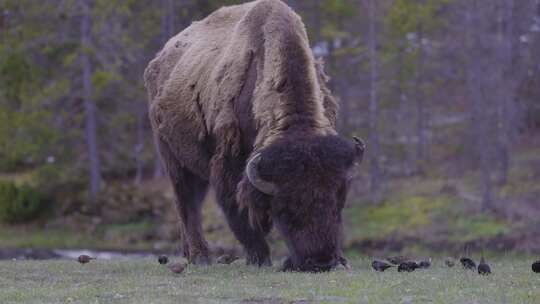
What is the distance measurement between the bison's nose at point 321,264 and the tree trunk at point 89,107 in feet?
91.2

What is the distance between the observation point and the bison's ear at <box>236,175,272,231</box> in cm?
1129

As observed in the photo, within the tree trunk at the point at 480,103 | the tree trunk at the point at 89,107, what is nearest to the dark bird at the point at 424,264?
the tree trunk at the point at 480,103

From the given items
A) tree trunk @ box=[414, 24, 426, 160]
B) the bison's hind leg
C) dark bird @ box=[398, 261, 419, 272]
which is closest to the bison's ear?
dark bird @ box=[398, 261, 419, 272]

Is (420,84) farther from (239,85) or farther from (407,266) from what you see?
(407,266)

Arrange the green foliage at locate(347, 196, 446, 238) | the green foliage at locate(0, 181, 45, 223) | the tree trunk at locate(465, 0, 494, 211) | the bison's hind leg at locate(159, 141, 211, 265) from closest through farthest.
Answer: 1. the bison's hind leg at locate(159, 141, 211, 265)
2. the tree trunk at locate(465, 0, 494, 211)
3. the green foliage at locate(347, 196, 446, 238)
4. the green foliage at locate(0, 181, 45, 223)

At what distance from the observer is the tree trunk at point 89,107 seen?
38.1 metres

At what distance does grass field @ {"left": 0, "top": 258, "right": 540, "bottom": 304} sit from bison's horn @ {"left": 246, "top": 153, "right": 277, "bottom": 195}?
0.99 meters

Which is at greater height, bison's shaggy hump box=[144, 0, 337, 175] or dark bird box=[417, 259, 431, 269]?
bison's shaggy hump box=[144, 0, 337, 175]

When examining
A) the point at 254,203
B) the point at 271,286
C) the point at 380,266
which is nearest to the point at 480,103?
the point at 380,266

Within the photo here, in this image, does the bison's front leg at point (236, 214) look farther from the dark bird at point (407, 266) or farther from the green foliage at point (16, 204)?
the green foliage at point (16, 204)

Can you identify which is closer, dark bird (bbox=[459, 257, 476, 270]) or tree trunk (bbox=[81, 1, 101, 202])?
dark bird (bbox=[459, 257, 476, 270])

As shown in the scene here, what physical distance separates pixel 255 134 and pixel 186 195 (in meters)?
3.56

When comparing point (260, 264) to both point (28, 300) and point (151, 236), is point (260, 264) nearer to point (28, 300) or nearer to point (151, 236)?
point (28, 300)

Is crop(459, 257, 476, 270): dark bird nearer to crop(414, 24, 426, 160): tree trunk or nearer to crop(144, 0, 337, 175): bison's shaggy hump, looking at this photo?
crop(144, 0, 337, 175): bison's shaggy hump
